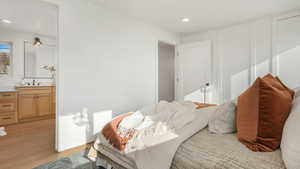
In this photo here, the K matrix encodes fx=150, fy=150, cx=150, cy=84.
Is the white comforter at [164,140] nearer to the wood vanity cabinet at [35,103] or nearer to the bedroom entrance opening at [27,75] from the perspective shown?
the bedroom entrance opening at [27,75]

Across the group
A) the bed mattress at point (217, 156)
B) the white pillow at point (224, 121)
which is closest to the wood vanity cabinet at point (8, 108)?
the bed mattress at point (217, 156)

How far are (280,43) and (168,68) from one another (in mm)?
3198

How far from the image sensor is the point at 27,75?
165 inches

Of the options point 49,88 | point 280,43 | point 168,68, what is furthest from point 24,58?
point 280,43

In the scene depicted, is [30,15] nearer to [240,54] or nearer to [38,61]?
[38,61]

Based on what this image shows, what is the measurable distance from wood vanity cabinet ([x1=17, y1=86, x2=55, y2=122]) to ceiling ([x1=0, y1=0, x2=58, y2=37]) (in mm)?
1558

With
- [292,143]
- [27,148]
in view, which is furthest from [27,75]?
[292,143]

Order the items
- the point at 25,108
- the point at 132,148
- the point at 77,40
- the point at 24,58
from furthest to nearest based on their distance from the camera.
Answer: the point at 24,58 → the point at 25,108 → the point at 77,40 → the point at 132,148

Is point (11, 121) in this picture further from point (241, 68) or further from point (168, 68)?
point (241, 68)

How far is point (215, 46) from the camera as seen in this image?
3852 millimetres

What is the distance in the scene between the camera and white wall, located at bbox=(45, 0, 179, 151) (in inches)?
91.0

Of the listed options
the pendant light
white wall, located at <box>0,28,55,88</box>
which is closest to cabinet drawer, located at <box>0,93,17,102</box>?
white wall, located at <box>0,28,55,88</box>

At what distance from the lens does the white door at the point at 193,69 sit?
12.9ft

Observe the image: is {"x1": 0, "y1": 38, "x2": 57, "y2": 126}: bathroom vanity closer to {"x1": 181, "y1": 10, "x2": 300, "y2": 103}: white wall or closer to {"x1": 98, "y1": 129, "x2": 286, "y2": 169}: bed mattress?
{"x1": 98, "y1": 129, "x2": 286, "y2": 169}: bed mattress
